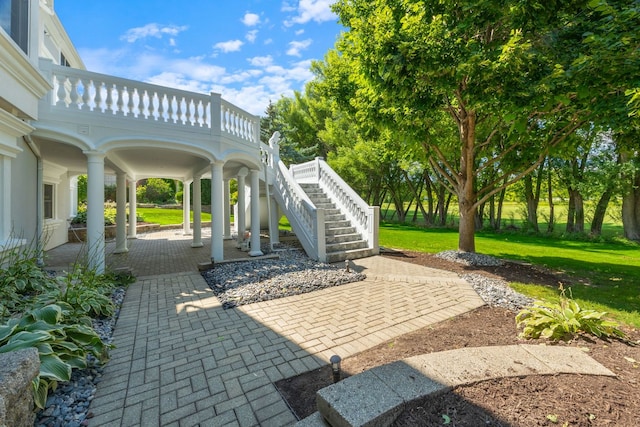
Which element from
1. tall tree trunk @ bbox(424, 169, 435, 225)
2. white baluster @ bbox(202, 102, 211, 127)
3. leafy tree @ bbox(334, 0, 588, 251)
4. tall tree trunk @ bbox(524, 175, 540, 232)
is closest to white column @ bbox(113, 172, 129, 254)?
white baluster @ bbox(202, 102, 211, 127)

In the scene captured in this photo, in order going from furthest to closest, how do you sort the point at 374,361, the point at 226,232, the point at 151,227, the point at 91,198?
the point at 151,227, the point at 226,232, the point at 91,198, the point at 374,361

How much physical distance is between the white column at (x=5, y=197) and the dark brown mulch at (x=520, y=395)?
17.8 feet

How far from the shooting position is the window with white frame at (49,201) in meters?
9.57

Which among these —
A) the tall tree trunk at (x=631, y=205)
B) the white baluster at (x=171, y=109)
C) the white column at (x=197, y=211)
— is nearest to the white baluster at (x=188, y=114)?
the white baluster at (x=171, y=109)

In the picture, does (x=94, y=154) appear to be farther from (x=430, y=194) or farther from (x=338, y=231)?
(x=430, y=194)

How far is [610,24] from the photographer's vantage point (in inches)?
155

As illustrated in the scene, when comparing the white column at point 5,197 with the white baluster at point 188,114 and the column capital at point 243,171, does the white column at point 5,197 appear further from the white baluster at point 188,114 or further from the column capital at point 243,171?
the column capital at point 243,171

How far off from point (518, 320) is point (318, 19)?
9860 millimetres

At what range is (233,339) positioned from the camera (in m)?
3.57

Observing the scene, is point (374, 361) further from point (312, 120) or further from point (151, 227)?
point (312, 120)

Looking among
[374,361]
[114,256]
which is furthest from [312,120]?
[374,361]

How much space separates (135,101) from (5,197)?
9.78 ft

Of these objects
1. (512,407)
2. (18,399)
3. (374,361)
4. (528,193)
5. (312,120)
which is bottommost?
(374,361)

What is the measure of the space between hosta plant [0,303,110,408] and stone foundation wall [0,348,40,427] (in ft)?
0.62
